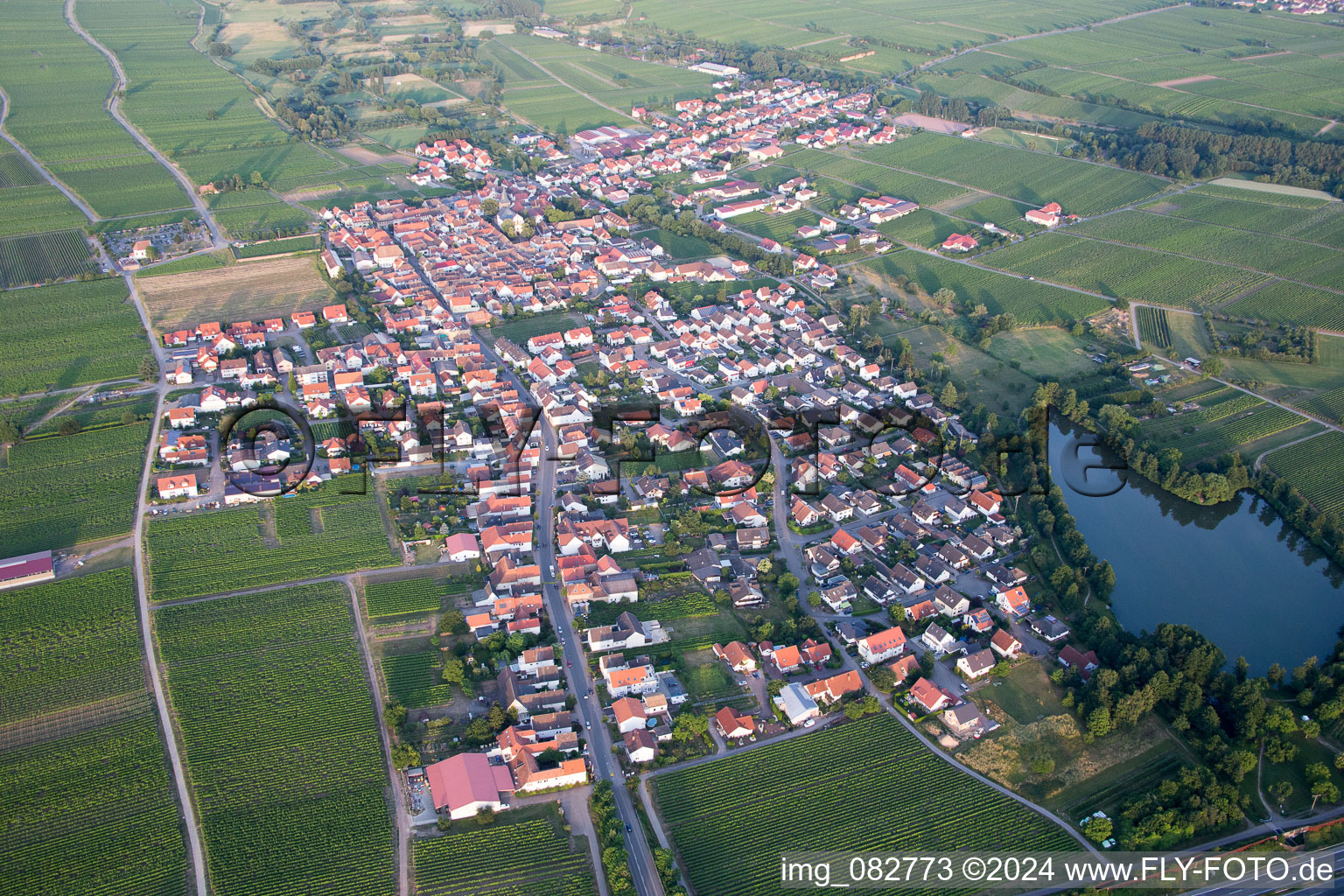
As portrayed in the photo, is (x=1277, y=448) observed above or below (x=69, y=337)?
below

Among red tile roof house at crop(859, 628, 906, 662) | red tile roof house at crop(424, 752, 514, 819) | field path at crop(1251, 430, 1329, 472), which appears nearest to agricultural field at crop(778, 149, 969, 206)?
field path at crop(1251, 430, 1329, 472)

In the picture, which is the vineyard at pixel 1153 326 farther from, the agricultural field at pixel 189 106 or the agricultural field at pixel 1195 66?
the agricultural field at pixel 189 106

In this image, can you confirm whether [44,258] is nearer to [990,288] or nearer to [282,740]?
[282,740]

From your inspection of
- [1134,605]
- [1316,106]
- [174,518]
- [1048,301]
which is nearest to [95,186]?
[174,518]

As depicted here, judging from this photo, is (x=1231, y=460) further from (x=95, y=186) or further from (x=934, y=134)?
(x=95, y=186)

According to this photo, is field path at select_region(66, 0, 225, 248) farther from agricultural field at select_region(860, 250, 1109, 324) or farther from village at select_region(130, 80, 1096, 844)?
agricultural field at select_region(860, 250, 1109, 324)

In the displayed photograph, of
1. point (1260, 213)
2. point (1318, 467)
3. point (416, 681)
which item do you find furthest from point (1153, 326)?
point (416, 681)

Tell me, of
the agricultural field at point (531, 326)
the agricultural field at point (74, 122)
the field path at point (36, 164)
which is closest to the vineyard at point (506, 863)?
the agricultural field at point (531, 326)
